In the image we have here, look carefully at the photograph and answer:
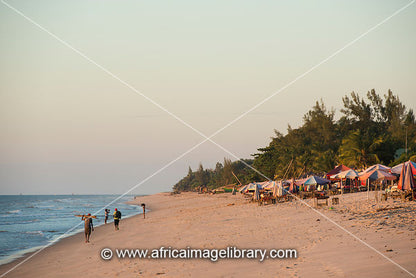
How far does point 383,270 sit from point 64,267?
1136 cm

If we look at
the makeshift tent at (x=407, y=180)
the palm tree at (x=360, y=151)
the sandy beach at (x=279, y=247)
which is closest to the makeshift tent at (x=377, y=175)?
the makeshift tent at (x=407, y=180)

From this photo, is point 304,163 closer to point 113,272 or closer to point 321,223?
point 321,223

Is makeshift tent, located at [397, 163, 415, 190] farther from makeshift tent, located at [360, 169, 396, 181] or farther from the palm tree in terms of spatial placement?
the palm tree

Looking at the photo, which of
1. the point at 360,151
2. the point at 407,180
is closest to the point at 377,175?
the point at 407,180

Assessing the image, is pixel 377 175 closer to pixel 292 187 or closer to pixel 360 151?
pixel 292 187

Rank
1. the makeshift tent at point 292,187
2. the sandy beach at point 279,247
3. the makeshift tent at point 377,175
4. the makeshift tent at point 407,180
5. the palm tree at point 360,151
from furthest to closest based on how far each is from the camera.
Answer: the palm tree at point 360,151 → the makeshift tent at point 292,187 → the makeshift tent at point 377,175 → the makeshift tent at point 407,180 → the sandy beach at point 279,247

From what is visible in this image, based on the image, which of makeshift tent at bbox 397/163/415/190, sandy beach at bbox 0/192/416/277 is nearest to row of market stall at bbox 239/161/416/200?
makeshift tent at bbox 397/163/415/190

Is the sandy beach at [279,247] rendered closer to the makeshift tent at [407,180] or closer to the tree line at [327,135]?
the makeshift tent at [407,180]

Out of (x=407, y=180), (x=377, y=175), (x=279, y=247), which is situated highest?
(x=377, y=175)

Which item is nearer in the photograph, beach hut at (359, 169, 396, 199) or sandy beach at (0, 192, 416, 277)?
sandy beach at (0, 192, 416, 277)

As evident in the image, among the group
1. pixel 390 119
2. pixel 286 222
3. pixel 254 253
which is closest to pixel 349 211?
pixel 286 222

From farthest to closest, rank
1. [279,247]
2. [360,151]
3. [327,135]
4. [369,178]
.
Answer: [327,135], [360,151], [369,178], [279,247]

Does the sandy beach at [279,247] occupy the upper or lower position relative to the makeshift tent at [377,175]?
lower

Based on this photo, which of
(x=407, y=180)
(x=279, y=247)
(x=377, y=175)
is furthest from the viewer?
(x=377, y=175)
